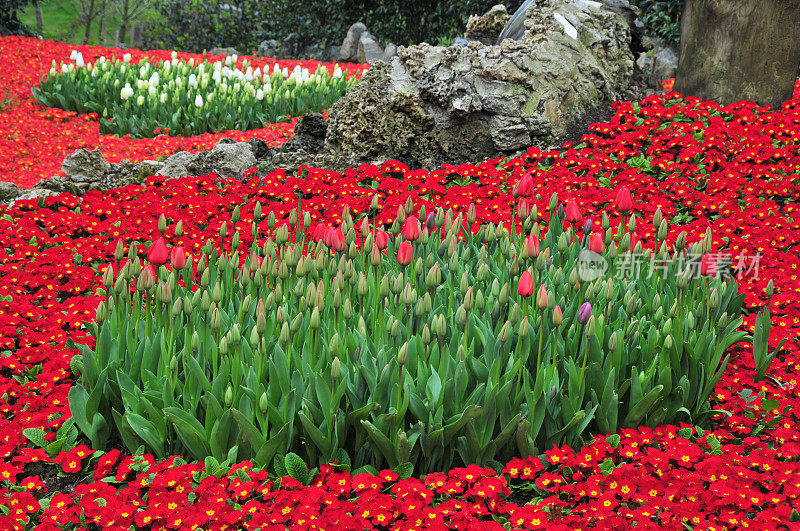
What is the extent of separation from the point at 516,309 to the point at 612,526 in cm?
87

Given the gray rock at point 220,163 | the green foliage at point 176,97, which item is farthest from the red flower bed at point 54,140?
the gray rock at point 220,163

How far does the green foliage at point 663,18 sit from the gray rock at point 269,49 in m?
10.0

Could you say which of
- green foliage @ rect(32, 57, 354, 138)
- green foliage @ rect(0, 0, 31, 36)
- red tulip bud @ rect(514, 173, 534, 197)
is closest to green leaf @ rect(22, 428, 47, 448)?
red tulip bud @ rect(514, 173, 534, 197)

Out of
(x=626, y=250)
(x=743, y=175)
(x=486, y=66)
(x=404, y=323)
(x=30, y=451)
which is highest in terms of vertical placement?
(x=486, y=66)

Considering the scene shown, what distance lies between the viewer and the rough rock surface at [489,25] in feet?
33.1

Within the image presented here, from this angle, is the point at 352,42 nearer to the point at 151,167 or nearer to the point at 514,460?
the point at 151,167

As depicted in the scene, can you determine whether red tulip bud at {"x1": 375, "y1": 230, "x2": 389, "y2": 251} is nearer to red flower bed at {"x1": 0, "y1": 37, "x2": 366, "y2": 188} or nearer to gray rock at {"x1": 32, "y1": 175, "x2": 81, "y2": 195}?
gray rock at {"x1": 32, "y1": 175, "x2": 81, "y2": 195}

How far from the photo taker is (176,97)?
32.6 feet

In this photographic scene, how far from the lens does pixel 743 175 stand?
6.03 metres

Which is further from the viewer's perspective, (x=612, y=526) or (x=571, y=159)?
(x=571, y=159)

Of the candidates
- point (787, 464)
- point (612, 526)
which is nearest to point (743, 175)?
point (787, 464)

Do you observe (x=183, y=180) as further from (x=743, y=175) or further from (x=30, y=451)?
(x=743, y=175)

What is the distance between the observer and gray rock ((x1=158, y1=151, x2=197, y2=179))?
6762mm

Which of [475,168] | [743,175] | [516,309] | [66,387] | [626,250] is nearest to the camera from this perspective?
[516,309]
